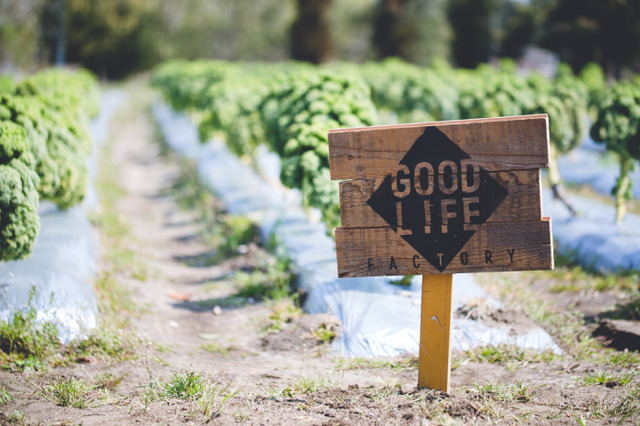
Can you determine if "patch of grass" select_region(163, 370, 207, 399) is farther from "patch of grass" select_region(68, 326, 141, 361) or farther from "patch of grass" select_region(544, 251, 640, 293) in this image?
"patch of grass" select_region(544, 251, 640, 293)

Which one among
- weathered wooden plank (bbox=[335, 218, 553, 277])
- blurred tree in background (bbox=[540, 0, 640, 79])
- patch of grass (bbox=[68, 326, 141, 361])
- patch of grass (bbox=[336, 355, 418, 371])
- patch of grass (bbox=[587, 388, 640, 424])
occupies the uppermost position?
blurred tree in background (bbox=[540, 0, 640, 79])

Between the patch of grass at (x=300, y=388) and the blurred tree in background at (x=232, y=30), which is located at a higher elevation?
the blurred tree in background at (x=232, y=30)

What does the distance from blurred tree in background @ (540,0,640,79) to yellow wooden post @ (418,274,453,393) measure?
2463 centimetres

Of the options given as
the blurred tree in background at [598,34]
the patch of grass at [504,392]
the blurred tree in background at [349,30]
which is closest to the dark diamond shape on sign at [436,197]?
the patch of grass at [504,392]

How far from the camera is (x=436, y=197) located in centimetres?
280

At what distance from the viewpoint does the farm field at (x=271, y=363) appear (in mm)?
2713

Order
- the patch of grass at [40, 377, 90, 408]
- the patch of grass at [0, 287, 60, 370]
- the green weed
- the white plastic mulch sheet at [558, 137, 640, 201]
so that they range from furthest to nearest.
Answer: the white plastic mulch sheet at [558, 137, 640, 201] < the green weed < the patch of grass at [0, 287, 60, 370] < the patch of grass at [40, 377, 90, 408]

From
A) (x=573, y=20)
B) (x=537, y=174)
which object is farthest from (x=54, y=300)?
(x=573, y=20)

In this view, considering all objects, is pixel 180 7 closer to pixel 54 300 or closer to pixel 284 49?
pixel 284 49

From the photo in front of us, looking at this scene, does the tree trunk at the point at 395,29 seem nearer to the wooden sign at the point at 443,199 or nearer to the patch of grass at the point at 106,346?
the patch of grass at the point at 106,346

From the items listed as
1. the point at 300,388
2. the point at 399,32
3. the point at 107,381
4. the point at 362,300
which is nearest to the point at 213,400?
the point at 300,388

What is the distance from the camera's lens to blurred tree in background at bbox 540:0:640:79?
23.9 meters

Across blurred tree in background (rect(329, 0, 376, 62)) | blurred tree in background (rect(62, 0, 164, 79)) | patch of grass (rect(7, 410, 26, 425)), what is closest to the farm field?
patch of grass (rect(7, 410, 26, 425))

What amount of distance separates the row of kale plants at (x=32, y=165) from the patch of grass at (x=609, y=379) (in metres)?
3.37
